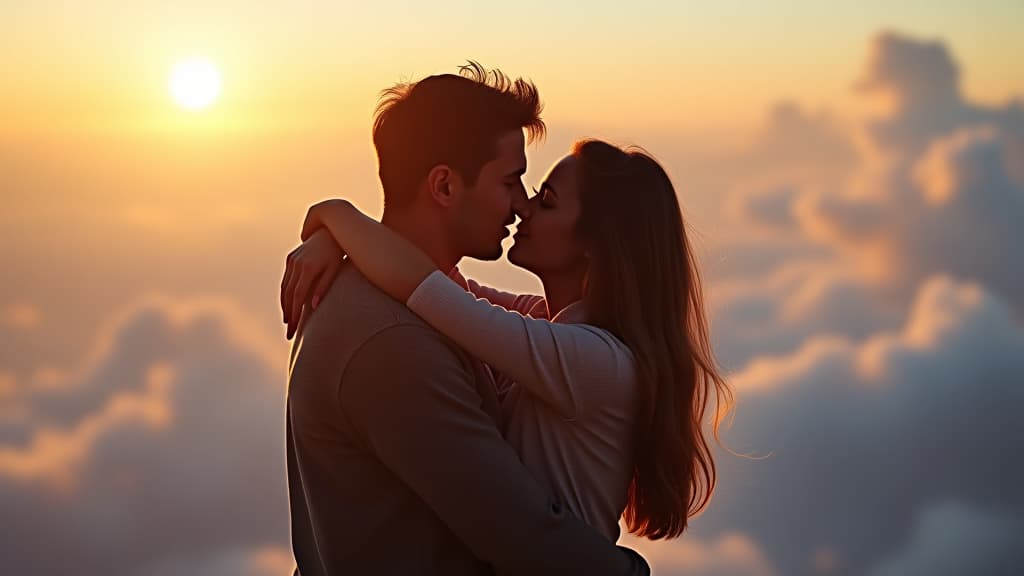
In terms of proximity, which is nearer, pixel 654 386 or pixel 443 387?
pixel 443 387

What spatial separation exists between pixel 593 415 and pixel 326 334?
88 centimetres

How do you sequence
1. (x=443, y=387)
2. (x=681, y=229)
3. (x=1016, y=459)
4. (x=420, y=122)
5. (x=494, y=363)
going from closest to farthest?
(x=443, y=387)
(x=494, y=363)
(x=420, y=122)
(x=681, y=229)
(x=1016, y=459)

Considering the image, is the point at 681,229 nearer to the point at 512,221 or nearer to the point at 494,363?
the point at 512,221

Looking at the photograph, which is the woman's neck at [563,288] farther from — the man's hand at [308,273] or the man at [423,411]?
the man's hand at [308,273]

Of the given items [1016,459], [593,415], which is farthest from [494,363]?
[1016,459]

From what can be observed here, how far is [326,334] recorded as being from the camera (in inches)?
146

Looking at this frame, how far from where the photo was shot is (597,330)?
406 centimetres

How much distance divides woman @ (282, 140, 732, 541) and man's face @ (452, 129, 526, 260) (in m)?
0.19

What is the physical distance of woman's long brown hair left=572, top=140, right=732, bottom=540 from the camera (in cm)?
421

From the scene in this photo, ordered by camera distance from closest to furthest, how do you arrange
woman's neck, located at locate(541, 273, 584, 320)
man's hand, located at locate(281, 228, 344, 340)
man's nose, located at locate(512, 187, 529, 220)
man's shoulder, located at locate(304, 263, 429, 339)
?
man's shoulder, located at locate(304, 263, 429, 339) → man's hand, located at locate(281, 228, 344, 340) → man's nose, located at locate(512, 187, 529, 220) → woman's neck, located at locate(541, 273, 584, 320)

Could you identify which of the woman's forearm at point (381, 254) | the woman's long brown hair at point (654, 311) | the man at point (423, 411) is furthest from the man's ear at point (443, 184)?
the woman's long brown hair at point (654, 311)

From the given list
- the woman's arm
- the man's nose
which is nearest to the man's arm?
the man's nose

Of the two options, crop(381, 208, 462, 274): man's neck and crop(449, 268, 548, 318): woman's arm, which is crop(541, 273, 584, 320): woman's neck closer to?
crop(449, 268, 548, 318): woman's arm

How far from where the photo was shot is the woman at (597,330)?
387cm
